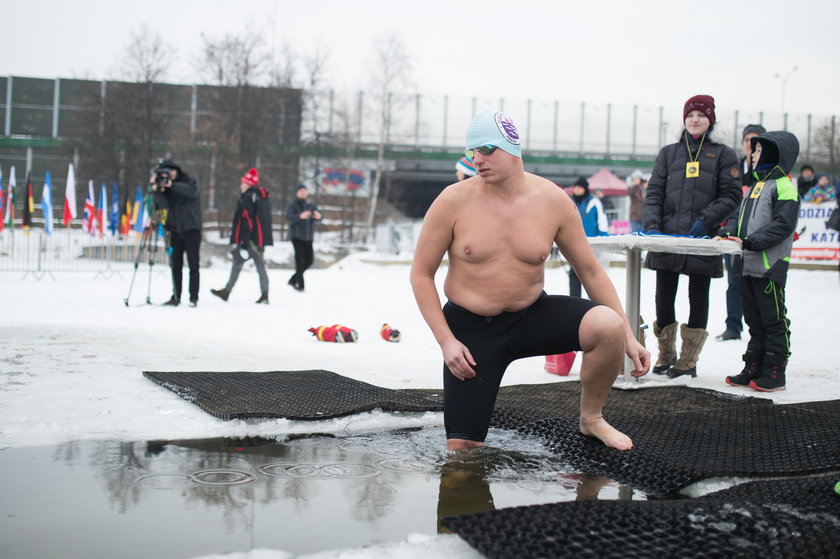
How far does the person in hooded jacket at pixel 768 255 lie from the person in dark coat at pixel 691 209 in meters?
0.19

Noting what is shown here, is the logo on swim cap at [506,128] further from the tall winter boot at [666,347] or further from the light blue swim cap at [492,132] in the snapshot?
the tall winter boot at [666,347]

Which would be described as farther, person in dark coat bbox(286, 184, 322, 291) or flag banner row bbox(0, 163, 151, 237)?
flag banner row bbox(0, 163, 151, 237)

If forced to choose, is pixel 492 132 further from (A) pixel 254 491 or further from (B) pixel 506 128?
(A) pixel 254 491

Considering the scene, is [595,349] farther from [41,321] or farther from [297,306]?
[297,306]

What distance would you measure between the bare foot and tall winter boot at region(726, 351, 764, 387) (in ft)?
7.80

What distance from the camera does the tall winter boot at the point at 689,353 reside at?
598cm

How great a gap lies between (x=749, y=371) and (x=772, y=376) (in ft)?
0.78

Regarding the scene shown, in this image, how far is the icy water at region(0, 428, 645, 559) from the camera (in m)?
2.41

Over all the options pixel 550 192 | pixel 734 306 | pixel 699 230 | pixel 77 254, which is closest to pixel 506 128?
pixel 550 192

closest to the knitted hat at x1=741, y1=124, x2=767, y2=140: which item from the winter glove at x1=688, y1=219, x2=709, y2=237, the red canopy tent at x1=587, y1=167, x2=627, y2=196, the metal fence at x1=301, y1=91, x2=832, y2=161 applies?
the winter glove at x1=688, y1=219, x2=709, y2=237

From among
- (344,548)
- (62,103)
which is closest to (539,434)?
(344,548)

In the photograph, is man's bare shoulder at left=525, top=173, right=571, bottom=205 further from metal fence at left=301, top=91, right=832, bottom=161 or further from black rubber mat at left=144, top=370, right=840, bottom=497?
metal fence at left=301, top=91, right=832, bottom=161

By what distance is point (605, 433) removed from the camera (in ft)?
11.9

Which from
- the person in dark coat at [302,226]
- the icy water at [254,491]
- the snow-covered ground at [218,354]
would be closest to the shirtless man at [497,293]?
the icy water at [254,491]
